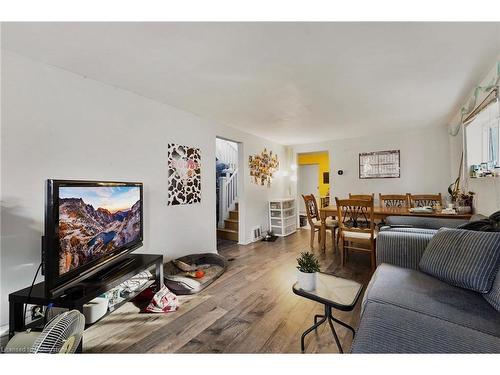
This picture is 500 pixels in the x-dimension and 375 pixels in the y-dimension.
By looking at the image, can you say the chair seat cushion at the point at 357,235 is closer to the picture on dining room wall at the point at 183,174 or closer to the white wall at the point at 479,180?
the white wall at the point at 479,180

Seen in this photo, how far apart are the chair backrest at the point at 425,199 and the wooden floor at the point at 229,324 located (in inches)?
73.9

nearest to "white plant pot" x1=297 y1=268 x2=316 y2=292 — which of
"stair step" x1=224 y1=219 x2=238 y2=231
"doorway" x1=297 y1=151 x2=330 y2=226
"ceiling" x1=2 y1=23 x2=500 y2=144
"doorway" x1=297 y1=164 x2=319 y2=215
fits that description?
"ceiling" x1=2 y1=23 x2=500 y2=144

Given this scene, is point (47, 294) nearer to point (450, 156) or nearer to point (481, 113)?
point (481, 113)

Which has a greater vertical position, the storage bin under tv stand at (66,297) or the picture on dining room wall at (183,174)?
the picture on dining room wall at (183,174)

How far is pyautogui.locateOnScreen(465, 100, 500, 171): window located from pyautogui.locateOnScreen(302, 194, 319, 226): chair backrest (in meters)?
2.02

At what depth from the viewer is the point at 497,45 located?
1.57 m

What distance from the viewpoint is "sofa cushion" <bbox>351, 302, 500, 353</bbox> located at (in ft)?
2.85

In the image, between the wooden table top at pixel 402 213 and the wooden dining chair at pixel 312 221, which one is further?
the wooden dining chair at pixel 312 221

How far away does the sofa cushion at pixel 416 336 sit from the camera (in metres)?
0.87

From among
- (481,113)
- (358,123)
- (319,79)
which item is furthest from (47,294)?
(358,123)

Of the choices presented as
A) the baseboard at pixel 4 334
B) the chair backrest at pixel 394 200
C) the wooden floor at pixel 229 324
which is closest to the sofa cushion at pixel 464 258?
the wooden floor at pixel 229 324

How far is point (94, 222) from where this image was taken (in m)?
1.62

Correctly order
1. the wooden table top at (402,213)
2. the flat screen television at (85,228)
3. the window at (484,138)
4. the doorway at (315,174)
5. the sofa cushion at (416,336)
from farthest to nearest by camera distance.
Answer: the doorway at (315,174), the wooden table top at (402,213), the window at (484,138), the flat screen television at (85,228), the sofa cushion at (416,336)
